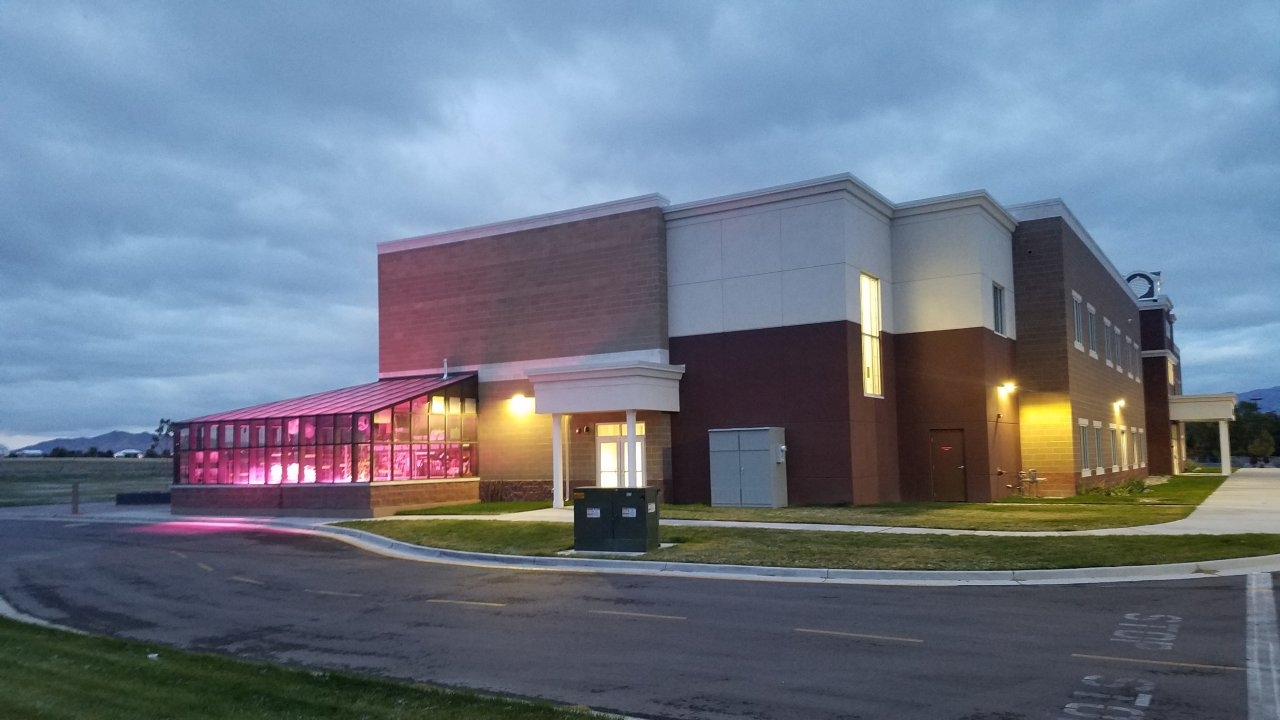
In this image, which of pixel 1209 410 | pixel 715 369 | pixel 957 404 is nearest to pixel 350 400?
pixel 715 369

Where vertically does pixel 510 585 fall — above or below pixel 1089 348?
below

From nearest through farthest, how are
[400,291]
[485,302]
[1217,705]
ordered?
1. [1217,705]
2. [485,302]
3. [400,291]

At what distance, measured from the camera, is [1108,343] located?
41.2 metres

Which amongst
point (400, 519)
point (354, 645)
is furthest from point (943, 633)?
point (400, 519)

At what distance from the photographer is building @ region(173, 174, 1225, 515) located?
2823cm

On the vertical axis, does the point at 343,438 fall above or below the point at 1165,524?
above

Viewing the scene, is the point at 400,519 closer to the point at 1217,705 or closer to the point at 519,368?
the point at 519,368

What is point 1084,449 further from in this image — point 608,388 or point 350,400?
point 350,400

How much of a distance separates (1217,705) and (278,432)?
28635 millimetres

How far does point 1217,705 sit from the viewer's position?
7844 millimetres

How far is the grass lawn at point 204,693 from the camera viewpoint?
304 inches

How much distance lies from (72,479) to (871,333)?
6090 cm

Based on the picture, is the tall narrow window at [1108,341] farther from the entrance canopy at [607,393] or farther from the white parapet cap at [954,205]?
the entrance canopy at [607,393]

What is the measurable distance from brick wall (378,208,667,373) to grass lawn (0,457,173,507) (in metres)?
15.3
